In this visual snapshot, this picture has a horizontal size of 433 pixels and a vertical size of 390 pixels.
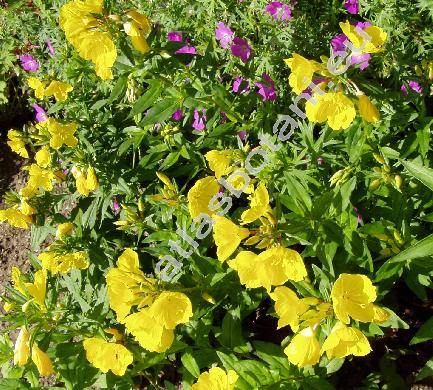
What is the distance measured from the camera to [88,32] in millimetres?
1981

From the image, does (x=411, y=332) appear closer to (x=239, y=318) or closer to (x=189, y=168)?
(x=239, y=318)

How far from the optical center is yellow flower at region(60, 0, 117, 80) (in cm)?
195

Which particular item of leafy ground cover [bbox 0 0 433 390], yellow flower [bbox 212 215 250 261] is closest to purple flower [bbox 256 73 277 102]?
leafy ground cover [bbox 0 0 433 390]

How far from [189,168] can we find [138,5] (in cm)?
129

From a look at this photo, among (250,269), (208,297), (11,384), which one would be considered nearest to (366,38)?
(250,269)

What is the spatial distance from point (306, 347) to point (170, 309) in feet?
1.76

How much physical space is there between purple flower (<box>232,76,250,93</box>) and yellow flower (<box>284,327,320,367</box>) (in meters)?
1.51

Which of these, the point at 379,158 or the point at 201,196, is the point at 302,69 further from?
the point at 201,196

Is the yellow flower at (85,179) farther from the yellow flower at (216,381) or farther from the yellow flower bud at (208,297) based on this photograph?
the yellow flower at (216,381)

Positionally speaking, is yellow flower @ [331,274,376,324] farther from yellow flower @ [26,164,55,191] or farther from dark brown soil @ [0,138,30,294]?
dark brown soil @ [0,138,30,294]

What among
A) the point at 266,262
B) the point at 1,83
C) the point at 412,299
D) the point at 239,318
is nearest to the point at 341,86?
the point at 266,262

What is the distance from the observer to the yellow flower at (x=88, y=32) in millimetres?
1951

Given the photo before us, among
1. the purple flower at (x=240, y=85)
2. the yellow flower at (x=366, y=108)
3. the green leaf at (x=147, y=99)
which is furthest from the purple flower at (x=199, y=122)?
the yellow flower at (x=366, y=108)

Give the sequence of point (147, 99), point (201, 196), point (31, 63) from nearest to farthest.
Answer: point (201, 196) → point (147, 99) → point (31, 63)
